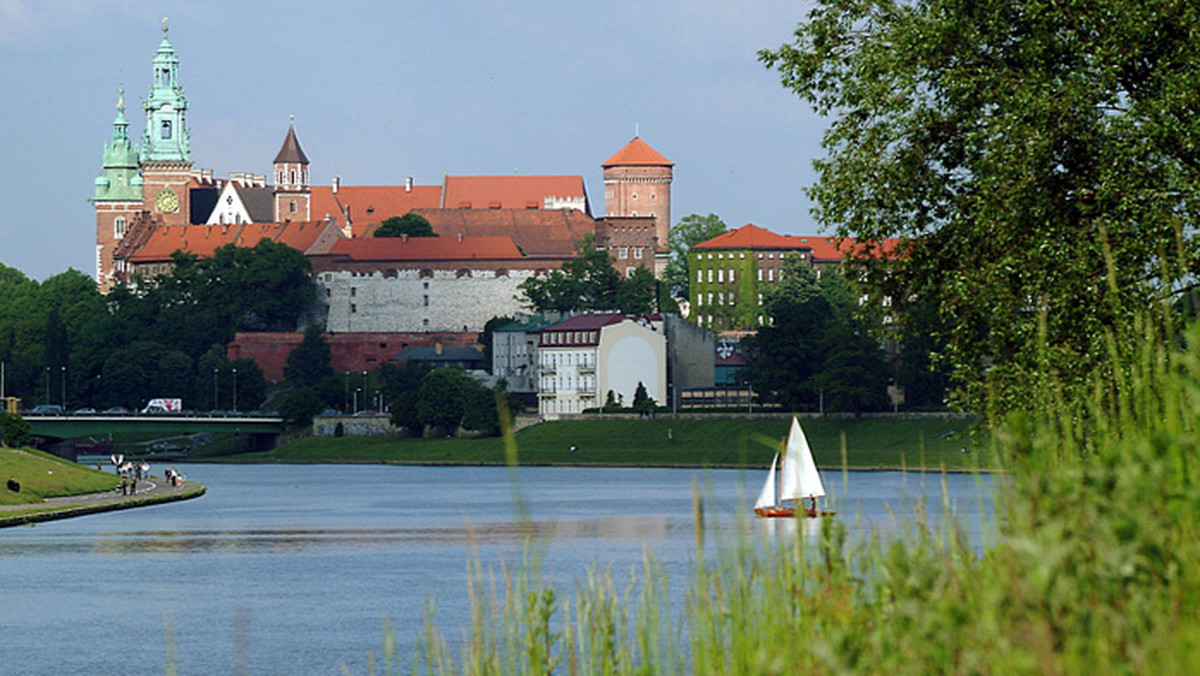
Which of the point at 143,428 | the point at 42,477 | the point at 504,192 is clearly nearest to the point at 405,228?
the point at 504,192

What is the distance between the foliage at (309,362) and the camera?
499 feet

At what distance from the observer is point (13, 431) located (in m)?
75.2

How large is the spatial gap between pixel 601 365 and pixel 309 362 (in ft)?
114

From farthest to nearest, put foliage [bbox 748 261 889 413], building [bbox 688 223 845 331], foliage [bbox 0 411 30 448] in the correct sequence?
building [bbox 688 223 845 331] < foliage [bbox 748 261 889 413] < foliage [bbox 0 411 30 448]

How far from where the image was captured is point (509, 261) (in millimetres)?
171250

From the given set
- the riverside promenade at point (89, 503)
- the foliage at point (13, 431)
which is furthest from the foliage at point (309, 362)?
the riverside promenade at point (89, 503)

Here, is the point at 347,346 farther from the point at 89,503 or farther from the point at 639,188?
the point at 89,503

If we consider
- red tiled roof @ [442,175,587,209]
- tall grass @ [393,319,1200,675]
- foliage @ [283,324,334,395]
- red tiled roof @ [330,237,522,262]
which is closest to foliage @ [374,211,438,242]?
red tiled roof @ [330,237,522,262]

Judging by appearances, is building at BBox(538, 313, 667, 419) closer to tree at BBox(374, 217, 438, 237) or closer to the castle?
the castle

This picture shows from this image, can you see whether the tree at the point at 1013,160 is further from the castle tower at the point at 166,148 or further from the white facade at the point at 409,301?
the castle tower at the point at 166,148

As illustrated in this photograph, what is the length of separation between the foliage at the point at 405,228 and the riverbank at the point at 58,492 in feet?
328

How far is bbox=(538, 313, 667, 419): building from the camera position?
127 meters

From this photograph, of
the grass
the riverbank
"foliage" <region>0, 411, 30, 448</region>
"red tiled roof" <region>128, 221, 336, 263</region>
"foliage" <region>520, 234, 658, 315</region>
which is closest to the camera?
the riverbank

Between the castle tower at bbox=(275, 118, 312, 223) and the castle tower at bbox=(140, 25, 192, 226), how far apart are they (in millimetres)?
8666
